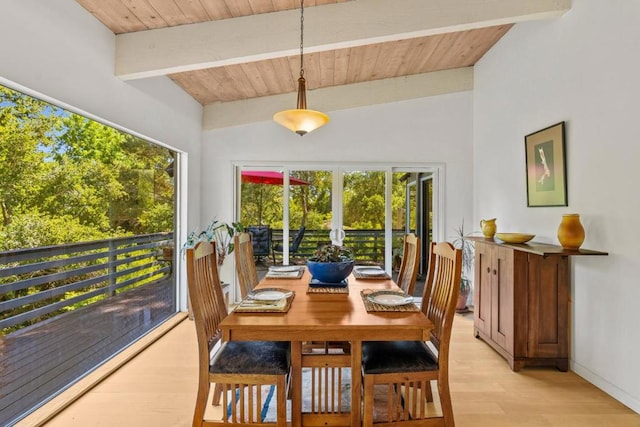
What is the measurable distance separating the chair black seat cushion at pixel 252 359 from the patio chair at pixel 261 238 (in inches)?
106

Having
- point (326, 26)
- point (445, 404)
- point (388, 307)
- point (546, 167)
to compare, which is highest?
point (326, 26)

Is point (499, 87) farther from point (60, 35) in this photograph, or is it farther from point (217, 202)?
point (60, 35)

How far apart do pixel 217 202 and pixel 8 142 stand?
269 cm

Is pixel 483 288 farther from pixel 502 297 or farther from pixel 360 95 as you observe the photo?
pixel 360 95

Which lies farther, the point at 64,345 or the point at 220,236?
the point at 220,236

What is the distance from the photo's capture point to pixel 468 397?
2.41 m

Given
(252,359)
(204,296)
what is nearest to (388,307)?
(252,359)

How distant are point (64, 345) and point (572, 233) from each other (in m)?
3.67

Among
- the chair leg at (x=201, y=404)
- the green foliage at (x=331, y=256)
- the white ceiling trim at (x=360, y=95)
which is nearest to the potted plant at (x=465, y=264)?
the white ceiling trim at (x=360, y=95)

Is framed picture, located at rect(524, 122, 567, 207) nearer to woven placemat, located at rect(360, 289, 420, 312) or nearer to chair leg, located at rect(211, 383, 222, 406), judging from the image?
woven placemat, located at rect(360, 289, 420, 312)

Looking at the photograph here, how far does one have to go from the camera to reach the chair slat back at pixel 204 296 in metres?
1.79

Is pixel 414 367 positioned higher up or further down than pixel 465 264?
further down

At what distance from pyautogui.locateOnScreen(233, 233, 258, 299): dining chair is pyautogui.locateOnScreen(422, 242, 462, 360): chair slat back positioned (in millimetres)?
1323

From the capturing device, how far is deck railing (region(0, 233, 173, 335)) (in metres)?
2.00
